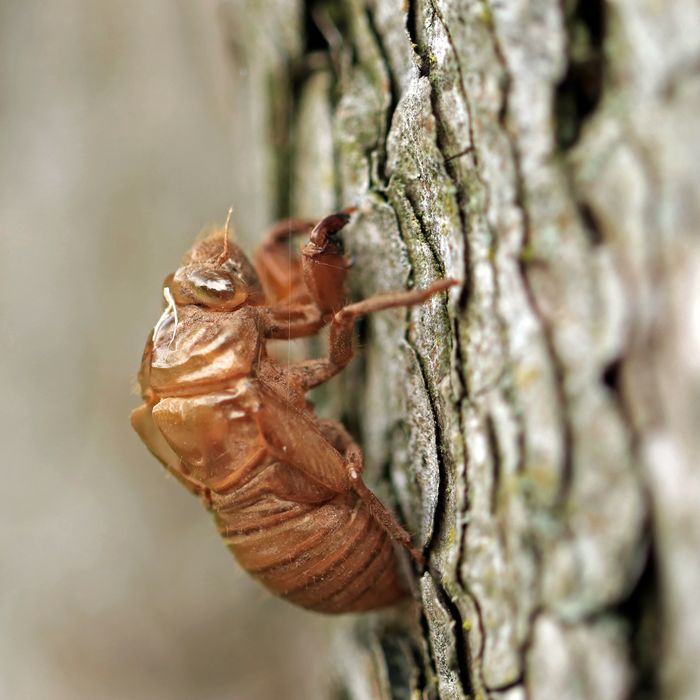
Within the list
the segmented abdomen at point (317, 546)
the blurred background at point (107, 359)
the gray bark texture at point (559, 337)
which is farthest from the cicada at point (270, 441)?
the blurred background at point (107, 359)

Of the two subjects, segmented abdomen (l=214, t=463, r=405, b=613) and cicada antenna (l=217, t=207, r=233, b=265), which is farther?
cicada antenna (l=217, t=207, r=233, b=265)

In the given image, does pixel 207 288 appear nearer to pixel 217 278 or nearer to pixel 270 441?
pixel 217 278

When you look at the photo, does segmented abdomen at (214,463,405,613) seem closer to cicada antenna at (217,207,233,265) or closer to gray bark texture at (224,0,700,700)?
gray bark texture at (224,0,700,700)

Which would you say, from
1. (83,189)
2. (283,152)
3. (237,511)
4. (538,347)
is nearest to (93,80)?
(83,189)

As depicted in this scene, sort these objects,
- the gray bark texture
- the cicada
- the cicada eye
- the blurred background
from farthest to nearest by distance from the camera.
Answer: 1. the blurred background
2. the cicada eye
3. the cicada
4. the gray bark texture

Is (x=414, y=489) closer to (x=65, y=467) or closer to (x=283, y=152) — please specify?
(x=283, y=152)

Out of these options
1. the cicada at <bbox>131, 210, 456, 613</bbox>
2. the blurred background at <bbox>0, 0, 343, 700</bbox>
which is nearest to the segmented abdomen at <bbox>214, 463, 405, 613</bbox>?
the cicada at <bbox>131, 210, 456, 613</bbox>

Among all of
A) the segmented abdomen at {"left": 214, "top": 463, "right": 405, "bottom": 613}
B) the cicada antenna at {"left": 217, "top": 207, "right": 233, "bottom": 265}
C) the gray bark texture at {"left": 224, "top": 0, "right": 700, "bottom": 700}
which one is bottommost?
the segmented abdomen at {"left": 214, "top": 463, "right": 405, "bottom": 613}

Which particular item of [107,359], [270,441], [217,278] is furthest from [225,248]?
[107,359]

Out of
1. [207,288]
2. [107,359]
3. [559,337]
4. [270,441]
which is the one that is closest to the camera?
[559,337]
